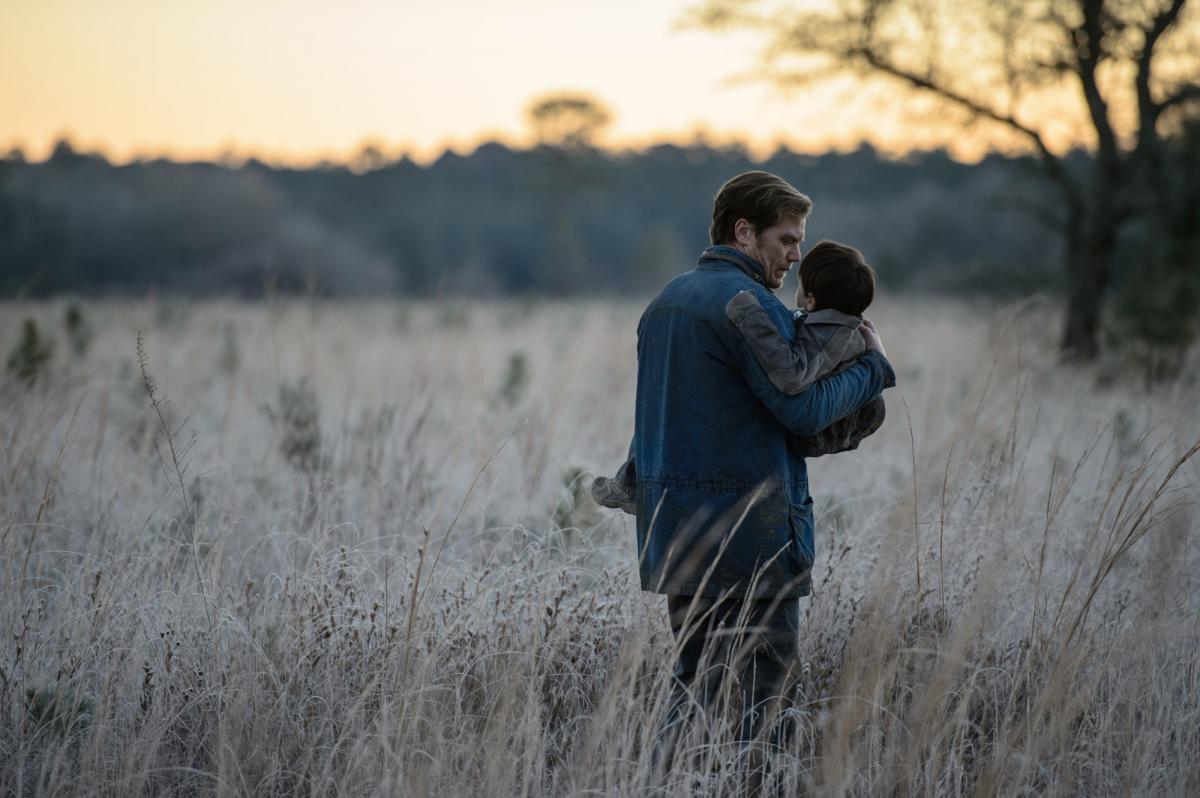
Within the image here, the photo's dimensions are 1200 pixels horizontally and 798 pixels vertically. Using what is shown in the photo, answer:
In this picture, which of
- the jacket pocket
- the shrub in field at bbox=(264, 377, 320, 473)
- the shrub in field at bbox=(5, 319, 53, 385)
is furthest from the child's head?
the shrub in field at bbox=(5, 319, 53, 385)

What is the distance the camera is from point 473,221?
50219 mm

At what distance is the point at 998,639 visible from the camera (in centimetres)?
317

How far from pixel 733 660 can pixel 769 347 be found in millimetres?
826

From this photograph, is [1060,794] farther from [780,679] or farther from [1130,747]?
[780,679]

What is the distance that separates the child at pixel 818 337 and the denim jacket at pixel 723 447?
46 mm

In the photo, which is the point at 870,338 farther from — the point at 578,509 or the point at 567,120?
the point at 567,120

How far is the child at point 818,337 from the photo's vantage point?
2.23 meters

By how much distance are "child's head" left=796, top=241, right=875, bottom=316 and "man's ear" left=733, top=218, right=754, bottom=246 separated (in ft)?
0.53

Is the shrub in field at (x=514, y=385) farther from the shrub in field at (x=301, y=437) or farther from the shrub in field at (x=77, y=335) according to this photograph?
the shrub in field at (x=77, y=335)

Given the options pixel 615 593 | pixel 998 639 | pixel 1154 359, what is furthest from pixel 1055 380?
pixel 615 593

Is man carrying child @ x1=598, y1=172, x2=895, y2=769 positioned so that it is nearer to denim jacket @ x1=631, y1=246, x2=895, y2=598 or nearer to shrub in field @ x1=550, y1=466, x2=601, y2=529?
denim jacket @ x1=631, y1=246, x2=895, y2=598

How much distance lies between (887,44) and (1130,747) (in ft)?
27.4

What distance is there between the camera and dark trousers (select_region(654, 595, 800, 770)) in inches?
95.3

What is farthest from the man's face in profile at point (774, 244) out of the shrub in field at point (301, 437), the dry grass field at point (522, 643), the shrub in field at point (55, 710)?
the shrub in field at point (301, 437)
